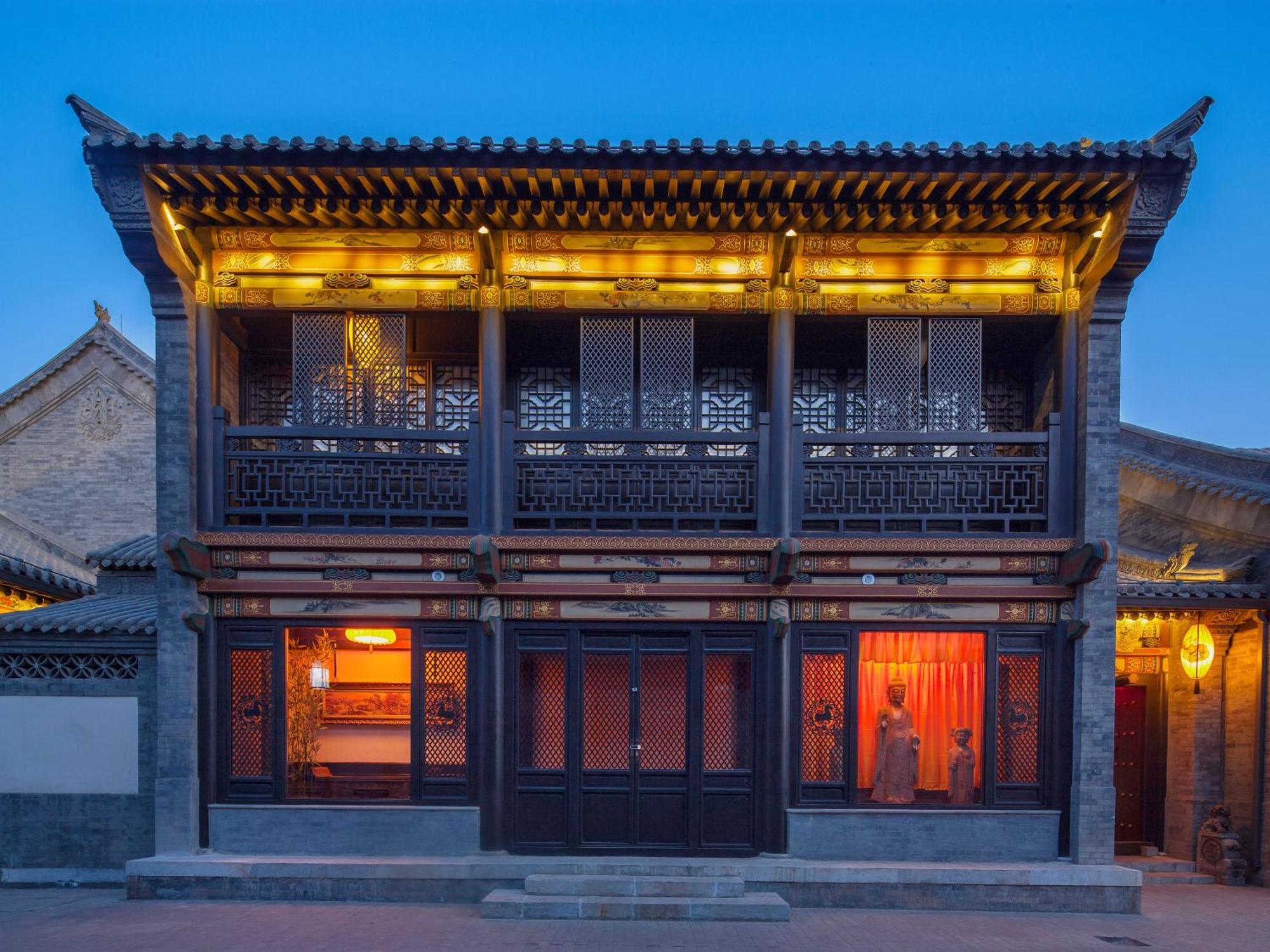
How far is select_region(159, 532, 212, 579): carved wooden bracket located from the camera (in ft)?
27.5

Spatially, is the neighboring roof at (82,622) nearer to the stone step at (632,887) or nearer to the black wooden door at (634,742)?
the black wooden door at (634,742)

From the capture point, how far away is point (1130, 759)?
11.1m

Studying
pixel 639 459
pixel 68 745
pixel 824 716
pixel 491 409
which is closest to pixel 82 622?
pixel 68 745

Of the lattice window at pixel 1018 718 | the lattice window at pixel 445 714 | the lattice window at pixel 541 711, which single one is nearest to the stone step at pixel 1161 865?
the lattice window at pixel 1018 718

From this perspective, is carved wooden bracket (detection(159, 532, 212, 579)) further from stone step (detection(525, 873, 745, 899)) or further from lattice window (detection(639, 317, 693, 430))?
lattice window (detection(639, 317, 693, 430))

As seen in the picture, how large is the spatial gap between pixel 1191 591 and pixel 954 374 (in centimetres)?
420

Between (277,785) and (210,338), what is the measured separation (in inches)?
200

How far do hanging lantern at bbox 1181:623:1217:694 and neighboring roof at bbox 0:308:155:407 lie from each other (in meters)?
21.1

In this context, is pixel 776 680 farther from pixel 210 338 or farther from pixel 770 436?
pixel 210 338

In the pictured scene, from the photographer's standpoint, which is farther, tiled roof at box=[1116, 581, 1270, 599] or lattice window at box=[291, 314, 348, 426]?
tiled roof at box=[1116, 581, 1270, 599]

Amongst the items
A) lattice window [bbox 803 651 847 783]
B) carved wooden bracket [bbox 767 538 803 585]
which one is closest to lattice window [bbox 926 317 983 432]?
carved wooden bracket [bbox 767 538 803 585]

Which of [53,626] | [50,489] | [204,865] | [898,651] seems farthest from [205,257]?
[50,489]

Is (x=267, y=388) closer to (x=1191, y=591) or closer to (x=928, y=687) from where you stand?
(x=928, y=687)

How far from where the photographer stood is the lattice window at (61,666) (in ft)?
29.7
